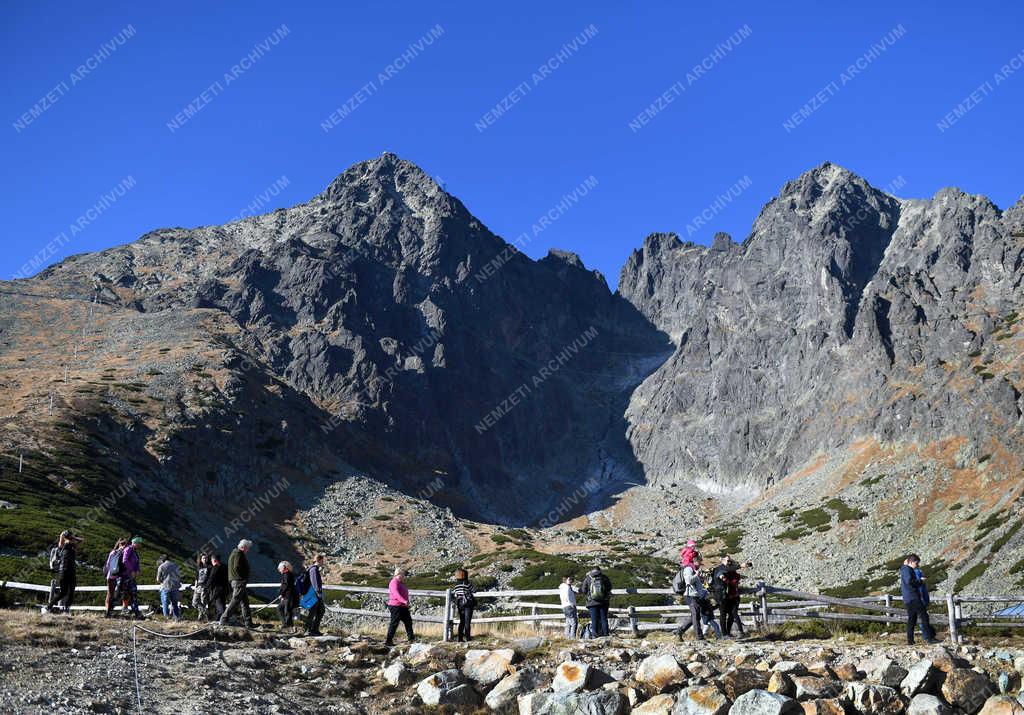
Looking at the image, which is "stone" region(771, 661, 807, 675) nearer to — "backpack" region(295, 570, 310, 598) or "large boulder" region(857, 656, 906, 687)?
"large boulder" region(857, 656, 906, 687)

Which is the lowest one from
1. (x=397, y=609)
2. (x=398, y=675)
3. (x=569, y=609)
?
(x=398, y=675)

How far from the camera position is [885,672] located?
15.5 m

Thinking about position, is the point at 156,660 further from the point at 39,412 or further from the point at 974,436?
the point at 974,436

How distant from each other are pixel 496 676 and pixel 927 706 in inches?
339

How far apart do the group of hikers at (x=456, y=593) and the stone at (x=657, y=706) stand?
5416 millimetres

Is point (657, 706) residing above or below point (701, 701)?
below

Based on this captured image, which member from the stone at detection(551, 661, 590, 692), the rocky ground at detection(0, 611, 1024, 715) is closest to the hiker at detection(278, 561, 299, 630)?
the rocky ground at detection(0, 611, 1024, 715)

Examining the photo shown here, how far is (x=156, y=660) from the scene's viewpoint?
1745cm

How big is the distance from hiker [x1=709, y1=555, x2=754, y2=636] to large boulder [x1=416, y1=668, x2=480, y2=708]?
778 cm

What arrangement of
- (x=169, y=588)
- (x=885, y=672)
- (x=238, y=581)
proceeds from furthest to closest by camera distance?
(x=169, y=588), (x=238, y=581), (x=885, y=672)

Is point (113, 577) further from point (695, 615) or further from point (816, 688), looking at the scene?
point (816, 688)

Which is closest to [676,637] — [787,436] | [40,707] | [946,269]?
[40,707]

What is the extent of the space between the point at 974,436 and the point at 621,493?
8954 centimetres

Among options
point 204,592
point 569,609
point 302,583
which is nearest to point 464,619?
point 569,609
